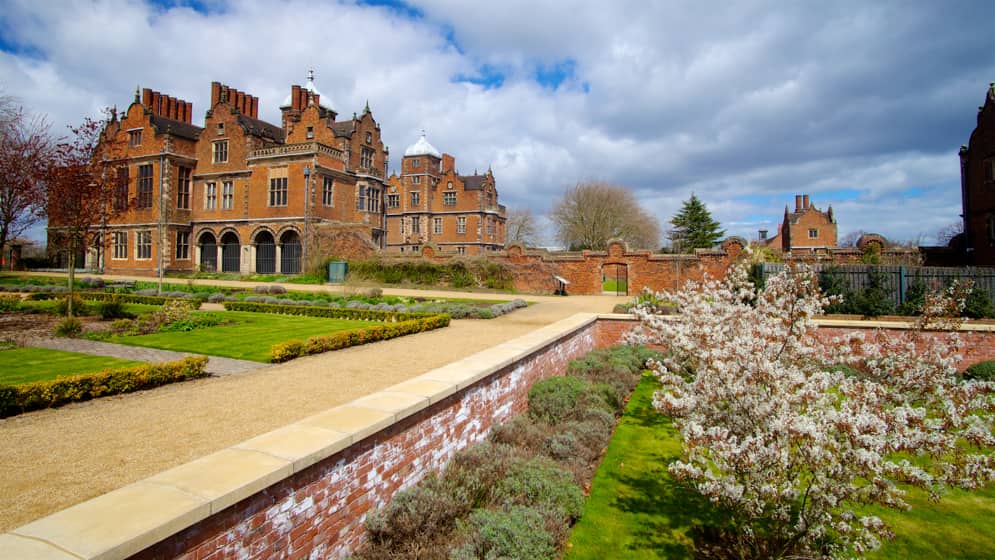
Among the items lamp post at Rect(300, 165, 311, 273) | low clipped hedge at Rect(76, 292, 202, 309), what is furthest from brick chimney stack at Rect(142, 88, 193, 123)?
low clipped hedge at Rect(76, 292, 202, 309)

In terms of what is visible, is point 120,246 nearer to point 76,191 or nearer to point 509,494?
point 76,191

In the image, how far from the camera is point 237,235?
35125 millimetres

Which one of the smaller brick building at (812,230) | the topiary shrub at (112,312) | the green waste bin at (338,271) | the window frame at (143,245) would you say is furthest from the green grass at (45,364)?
the smaller brick building at (812,230)

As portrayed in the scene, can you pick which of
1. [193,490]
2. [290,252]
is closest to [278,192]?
[290,252]

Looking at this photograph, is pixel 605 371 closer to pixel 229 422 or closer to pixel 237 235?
pixel 229 422

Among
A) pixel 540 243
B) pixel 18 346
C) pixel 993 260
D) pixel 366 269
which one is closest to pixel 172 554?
pixel 18 346

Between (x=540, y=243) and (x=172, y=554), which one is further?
(x=540, y=243)

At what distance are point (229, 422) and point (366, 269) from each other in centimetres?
2380

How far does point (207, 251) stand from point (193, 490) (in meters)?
39.9

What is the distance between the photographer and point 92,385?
6.16m

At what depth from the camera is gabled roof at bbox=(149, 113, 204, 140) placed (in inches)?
1401

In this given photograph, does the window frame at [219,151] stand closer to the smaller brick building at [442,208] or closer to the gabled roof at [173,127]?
the gabled roof at [173,127]

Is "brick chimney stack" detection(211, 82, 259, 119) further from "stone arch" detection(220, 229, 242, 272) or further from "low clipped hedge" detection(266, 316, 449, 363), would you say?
"low clipped hedge" detection(266, 316, 449, 363)

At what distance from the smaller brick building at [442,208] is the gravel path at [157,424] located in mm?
44313
